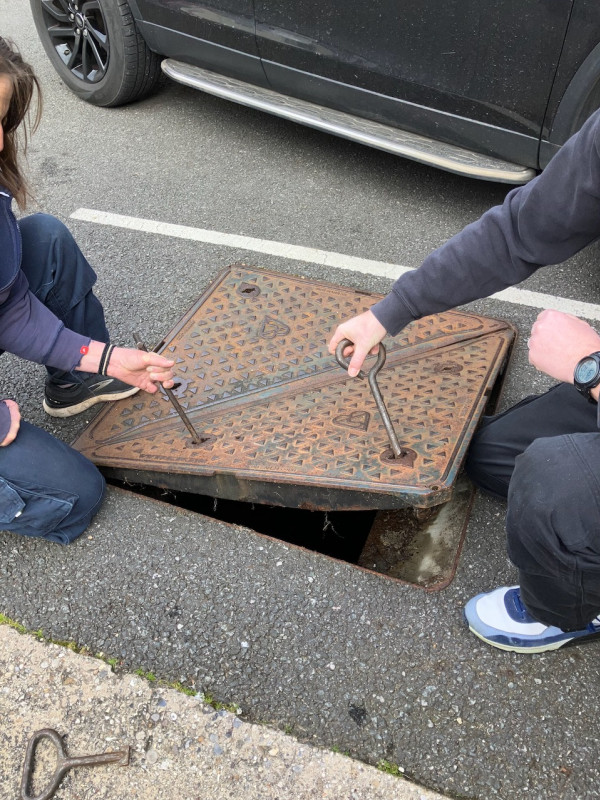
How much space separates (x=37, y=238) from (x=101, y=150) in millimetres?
1972

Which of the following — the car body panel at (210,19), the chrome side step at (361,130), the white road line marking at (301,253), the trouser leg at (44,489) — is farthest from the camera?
the car body panel at (210,19)

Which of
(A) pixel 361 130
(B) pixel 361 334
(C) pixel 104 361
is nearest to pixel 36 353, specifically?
(C) pixel 104 361

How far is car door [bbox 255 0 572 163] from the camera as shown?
268cm

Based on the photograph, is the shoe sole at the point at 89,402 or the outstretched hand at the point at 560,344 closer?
the outstretched hand at the point at 560,344

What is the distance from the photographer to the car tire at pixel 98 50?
3910 millimetres

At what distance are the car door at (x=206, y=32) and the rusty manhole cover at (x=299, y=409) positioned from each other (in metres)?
1.42

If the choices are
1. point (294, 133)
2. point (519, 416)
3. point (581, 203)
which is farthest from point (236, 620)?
point (294, 133)

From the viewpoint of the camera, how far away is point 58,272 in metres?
2.31

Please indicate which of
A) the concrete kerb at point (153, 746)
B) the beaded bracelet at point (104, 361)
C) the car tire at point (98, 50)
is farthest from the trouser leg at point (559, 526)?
the car tire at point (98, 50)

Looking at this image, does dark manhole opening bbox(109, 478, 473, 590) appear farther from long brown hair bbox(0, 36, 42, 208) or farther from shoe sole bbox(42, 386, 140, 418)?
long brown hair bbox(0, 36, 42, 208)

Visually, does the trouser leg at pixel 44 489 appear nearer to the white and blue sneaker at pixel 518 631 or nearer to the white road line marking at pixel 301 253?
the white and blue sneaker at pixel 518 631

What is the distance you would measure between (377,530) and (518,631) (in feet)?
2.20

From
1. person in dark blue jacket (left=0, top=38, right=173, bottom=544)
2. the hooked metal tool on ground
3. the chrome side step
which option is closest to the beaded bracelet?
person in dark blue jacket (left=0, top=38, right=173, bottom=544)

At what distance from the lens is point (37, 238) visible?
7.43 feet
